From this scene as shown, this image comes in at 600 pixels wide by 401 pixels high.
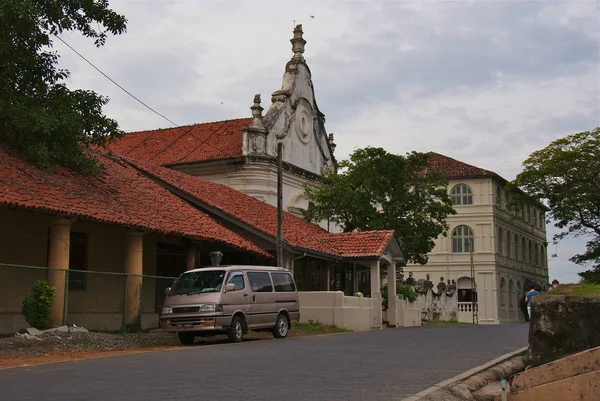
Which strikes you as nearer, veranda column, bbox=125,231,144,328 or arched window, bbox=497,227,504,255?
veranda column, bbox=125,231,144,328

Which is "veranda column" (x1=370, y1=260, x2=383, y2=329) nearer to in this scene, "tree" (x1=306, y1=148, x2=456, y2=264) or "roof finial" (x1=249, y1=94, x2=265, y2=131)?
"tree" (x1=306, y1=148, x2=456, y2=264)

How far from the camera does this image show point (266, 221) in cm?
2970

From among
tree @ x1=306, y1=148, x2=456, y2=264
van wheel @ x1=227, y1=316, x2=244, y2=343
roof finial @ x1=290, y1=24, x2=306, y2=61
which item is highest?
roof finial @ x1=290, y1=24, x2=306, y2=61

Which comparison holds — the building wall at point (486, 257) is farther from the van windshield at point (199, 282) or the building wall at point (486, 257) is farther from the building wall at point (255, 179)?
the van windshield at point (199, 282)

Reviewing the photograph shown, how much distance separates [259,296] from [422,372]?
833 cm

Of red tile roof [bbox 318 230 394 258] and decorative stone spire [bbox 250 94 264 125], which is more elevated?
decorative stone spire [bbox 250 94 264 125]

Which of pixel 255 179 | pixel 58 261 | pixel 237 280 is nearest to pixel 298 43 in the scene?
pixel 255 179

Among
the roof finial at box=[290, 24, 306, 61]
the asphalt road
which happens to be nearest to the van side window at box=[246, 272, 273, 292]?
the asphalt road

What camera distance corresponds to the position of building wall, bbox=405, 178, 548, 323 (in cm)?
6353

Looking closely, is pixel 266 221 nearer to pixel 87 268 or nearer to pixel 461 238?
pixel 87 268

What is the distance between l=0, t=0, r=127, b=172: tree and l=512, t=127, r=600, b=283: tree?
34.1 meters

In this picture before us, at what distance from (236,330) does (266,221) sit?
11.4 m

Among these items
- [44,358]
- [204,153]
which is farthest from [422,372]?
[204,153]

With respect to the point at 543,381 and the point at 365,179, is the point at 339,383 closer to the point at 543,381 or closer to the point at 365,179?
the point at 543,381
